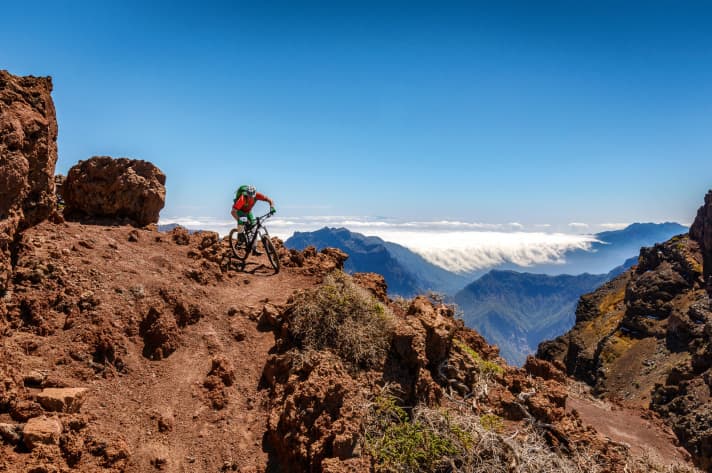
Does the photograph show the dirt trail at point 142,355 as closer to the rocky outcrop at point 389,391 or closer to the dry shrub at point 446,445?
the rocky outcrop at point 389,391

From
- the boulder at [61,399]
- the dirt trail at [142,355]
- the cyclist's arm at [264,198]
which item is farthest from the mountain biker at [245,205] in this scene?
the boulder at [61,399]

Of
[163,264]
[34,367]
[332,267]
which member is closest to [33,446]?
[34,367]

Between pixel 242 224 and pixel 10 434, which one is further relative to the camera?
pixel 242 224

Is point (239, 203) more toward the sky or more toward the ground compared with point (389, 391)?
more toward the sky

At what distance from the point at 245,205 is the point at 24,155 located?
6061mm

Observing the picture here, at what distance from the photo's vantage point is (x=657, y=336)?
4403cm

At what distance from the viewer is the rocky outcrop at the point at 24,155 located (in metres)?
6.36

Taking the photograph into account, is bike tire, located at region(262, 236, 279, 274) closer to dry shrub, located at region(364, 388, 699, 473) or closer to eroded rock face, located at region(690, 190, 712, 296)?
dry shrub, located at region(364, 388, 699, 473)

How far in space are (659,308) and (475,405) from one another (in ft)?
162

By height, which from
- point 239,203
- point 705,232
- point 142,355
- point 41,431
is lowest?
point 41,431

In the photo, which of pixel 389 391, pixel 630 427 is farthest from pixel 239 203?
pixel 630 427

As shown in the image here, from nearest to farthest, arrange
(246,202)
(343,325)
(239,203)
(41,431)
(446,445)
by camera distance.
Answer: (41,431) → (446,445) → (343,325) → (239,203) → (246,202)

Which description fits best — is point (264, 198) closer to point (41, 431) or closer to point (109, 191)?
point (109, 191)

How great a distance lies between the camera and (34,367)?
5.70m
